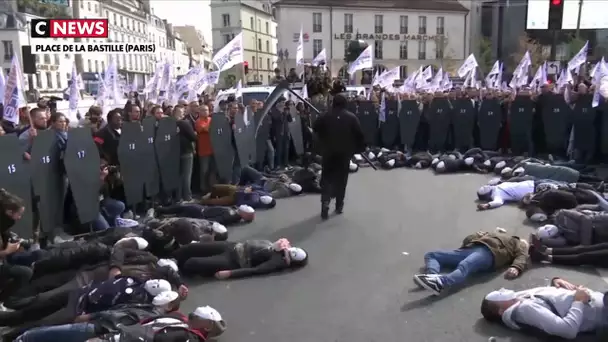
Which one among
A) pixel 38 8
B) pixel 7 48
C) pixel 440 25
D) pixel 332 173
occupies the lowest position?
pixel 332 173

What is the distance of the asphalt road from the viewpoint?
5023 mm

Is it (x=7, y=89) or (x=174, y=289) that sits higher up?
(x=7, y=89)

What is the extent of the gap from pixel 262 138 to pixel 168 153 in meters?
3.52

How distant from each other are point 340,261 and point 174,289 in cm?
215

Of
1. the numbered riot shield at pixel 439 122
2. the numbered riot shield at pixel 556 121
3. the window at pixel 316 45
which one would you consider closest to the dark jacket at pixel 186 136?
the numbered riot shield at pixel 439 122

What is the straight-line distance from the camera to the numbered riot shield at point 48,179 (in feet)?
23.1

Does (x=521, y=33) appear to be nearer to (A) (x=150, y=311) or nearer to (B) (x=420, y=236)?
(B) (x=420, y=236)

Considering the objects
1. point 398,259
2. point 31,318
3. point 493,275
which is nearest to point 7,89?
point 31,318

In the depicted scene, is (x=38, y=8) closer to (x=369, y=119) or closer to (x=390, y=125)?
(x=369, y=119)

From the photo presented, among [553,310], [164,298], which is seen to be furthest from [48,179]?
[553,310]

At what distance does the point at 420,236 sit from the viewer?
783cm

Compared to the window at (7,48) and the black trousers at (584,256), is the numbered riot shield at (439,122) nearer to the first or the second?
the black trousers at (584,256)

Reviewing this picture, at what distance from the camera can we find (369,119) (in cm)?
1590

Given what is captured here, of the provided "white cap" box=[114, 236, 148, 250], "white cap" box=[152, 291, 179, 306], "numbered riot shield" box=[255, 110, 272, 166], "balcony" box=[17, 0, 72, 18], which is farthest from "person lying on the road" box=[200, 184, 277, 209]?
"balcony" box=[17, 0, 72, 18]
